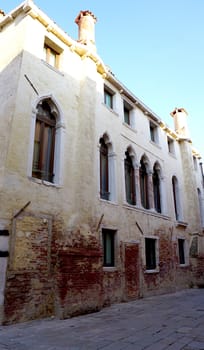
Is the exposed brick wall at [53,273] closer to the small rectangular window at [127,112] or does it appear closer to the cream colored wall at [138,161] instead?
the cream colored wall at [138,161]

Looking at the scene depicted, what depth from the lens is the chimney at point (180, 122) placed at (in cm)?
1629

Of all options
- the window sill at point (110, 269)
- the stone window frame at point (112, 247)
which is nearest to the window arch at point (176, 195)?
the stone window frame at point (112, 247)

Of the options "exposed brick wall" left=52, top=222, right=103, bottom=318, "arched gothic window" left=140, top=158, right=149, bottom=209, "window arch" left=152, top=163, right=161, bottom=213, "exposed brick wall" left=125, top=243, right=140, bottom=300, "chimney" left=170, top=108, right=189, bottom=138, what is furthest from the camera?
"chimney" left=170, top=108, right=189, bottom=138

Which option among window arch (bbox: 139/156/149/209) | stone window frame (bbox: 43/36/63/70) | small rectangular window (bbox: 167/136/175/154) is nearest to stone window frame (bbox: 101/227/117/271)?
window arch (bbox: 139/156/149/209)

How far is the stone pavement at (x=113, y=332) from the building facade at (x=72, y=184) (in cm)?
55

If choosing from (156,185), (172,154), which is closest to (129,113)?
(156,185)

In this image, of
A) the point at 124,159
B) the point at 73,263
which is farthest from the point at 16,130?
the point at 124,159

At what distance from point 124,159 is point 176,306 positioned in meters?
5.28

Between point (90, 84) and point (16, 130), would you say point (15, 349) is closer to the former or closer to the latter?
point (16, 130)

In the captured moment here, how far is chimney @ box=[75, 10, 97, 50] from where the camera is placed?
32.0ft

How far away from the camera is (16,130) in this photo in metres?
6.34

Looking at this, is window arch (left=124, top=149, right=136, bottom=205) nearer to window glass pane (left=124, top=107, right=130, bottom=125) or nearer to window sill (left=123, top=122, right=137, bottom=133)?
window sill (left=123, top=122, right=137, bottom=133)

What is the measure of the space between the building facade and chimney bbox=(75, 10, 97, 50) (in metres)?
0.05

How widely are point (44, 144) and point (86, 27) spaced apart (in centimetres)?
557
